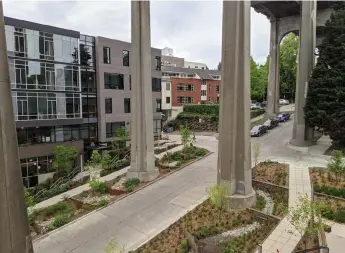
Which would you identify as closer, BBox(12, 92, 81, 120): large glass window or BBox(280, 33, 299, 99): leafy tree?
BBox(12, 92, 81, 120): large glass window

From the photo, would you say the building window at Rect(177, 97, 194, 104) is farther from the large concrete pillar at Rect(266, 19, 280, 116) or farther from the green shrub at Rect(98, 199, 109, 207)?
the green shrub at Rect(98, 199, 109, 207)

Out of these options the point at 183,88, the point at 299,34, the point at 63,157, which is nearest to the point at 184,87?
the point at 183,88

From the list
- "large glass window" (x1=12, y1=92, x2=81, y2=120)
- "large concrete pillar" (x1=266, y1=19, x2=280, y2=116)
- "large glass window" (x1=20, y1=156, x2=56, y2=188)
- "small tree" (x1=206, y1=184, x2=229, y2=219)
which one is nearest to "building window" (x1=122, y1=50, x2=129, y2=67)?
"large glass window" (x1=12, y1=92, x2=81, y2=120)

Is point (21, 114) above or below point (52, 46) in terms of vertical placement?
below

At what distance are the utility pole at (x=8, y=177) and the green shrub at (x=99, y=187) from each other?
993 centimetres

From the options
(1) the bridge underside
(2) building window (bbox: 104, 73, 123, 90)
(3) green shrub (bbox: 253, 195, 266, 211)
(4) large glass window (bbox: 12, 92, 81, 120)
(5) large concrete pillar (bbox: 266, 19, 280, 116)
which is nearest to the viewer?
(3) green shrub (bbox: 253, 195, 266, 211)

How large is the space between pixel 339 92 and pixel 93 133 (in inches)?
912

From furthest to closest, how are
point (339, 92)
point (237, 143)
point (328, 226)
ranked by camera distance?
point (339, 92) → point (237, 143) → point (328, 226)

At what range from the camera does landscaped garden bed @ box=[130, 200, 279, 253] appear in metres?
11.1

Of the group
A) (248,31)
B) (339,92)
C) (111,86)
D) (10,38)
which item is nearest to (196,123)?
(111,86)

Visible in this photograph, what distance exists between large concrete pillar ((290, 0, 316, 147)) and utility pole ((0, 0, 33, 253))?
23.9 m

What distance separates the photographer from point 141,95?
20.4 meters

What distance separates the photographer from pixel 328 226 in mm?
11422

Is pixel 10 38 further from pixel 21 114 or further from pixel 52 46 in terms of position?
pixel 21 114
